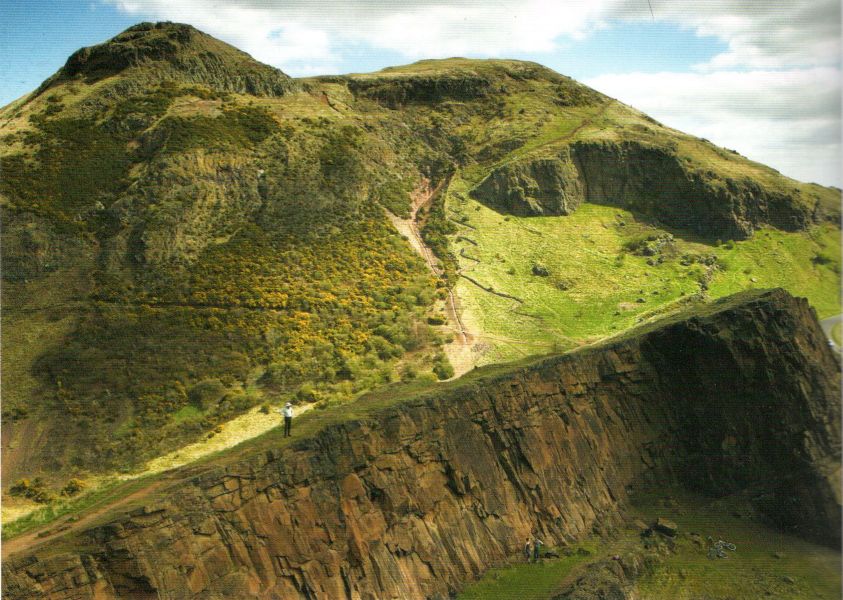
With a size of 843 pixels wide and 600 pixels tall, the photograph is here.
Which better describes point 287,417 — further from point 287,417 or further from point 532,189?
point 532,189

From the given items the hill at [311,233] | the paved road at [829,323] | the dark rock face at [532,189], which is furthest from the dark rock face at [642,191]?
the paved road at [829,323]

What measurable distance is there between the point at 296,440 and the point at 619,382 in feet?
52.4

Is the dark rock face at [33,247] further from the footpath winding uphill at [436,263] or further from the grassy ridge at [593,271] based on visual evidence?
the grassy ridge at [593,271]

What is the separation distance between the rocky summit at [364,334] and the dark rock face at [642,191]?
0.22m

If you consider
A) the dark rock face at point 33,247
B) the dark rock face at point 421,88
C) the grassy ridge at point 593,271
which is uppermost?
the dark rock face at point 421,88

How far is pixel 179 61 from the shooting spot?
197 ft

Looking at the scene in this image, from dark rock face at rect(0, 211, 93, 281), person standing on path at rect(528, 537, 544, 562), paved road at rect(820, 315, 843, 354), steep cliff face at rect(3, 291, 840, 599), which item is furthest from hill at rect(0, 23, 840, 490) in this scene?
person standing on path at rect(528, 537, 544, 562)

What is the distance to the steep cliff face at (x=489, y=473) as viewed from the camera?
25.7 m

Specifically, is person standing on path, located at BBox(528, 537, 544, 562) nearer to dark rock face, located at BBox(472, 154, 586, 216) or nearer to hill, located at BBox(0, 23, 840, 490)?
hill, located at BBox(0, 23, 840, 490)

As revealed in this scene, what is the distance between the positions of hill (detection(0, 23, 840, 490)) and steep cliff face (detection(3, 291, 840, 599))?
7.71 metres

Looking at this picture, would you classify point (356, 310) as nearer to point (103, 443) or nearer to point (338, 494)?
point (103, 443)

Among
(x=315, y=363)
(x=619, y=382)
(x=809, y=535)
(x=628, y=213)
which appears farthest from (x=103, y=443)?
(x=628, y=213)

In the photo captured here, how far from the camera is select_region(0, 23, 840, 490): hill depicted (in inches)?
1576

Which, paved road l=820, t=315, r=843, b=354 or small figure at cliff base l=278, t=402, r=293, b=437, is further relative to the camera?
paved road l=820, t=315, r=843, b=354
